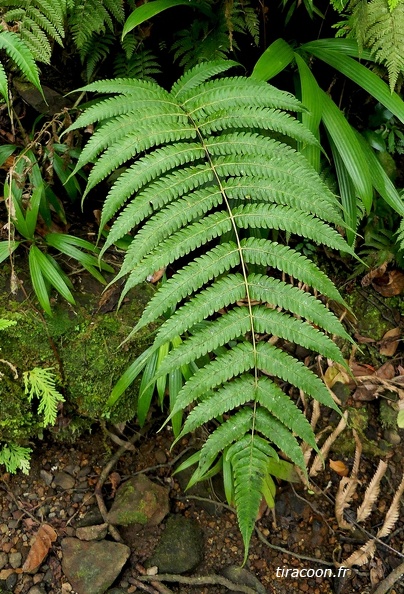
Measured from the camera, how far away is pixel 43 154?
7.83 feet

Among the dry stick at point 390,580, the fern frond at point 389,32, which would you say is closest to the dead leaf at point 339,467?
the dry stick at point 390,580

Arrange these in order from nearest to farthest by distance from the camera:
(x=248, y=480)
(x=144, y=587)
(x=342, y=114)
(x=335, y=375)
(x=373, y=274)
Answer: (x=248, y=480) < (x=144, y=587) < (x=342, y=114) < (x=335, y=375) < (x=373, y=274)

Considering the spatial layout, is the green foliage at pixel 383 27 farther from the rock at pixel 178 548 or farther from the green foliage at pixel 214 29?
the rock at pixel 178 548

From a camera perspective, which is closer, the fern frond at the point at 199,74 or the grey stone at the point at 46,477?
the fern frond at the point at 199,74

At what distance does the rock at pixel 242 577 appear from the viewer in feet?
7.37

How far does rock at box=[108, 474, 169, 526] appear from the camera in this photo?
2.32 metres

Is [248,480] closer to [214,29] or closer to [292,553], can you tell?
[292,553]

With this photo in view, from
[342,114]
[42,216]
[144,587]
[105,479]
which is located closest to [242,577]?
[144,587]

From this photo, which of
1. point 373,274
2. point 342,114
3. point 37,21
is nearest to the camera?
point 37,21

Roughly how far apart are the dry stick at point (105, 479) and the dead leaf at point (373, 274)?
4.77ft

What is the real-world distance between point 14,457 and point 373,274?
6.62 feet

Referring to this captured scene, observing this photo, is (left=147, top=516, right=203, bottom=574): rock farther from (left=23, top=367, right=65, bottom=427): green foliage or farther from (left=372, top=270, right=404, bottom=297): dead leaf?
(left=372, top=270, right=404, bottom=297): dead leaf

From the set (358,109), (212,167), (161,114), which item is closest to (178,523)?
(212,167)

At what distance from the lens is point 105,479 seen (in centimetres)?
243
